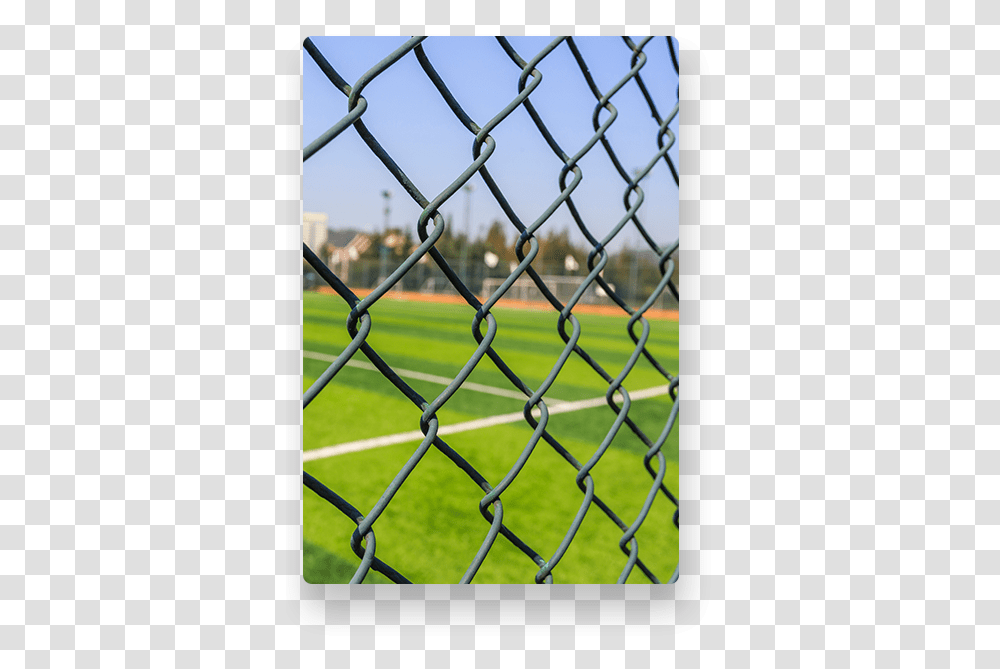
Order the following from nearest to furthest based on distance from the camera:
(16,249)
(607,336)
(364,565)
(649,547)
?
(364,565), (16,249), (649,547), (607,336)

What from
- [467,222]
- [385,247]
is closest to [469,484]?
[385,247]

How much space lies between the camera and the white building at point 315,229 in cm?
98

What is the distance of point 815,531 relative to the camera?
44.4 inches

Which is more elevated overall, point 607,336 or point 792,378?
point 792,378

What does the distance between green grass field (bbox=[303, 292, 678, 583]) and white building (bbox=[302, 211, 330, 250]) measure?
0.08 meters

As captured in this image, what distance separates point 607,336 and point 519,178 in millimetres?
10703

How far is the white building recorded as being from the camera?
0.98 m

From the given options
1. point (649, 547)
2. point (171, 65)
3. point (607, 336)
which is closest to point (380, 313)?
point (607, 336)

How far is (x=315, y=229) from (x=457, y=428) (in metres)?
3.47

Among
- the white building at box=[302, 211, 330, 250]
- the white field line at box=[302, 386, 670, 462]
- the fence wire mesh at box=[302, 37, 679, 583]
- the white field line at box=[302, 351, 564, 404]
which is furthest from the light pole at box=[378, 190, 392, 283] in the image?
the white field line at box=[302, 351, 564, 404]

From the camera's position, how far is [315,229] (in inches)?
40.1

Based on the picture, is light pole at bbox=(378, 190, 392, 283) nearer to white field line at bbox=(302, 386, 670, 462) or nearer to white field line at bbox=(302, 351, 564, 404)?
white field line at bbox=(302, 386, 670, 462)

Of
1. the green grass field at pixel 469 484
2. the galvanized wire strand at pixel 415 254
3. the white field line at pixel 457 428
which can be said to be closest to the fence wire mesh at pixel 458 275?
the galvanized wire strand at pixel 415 254

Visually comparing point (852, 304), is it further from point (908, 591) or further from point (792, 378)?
point (908, 591)
